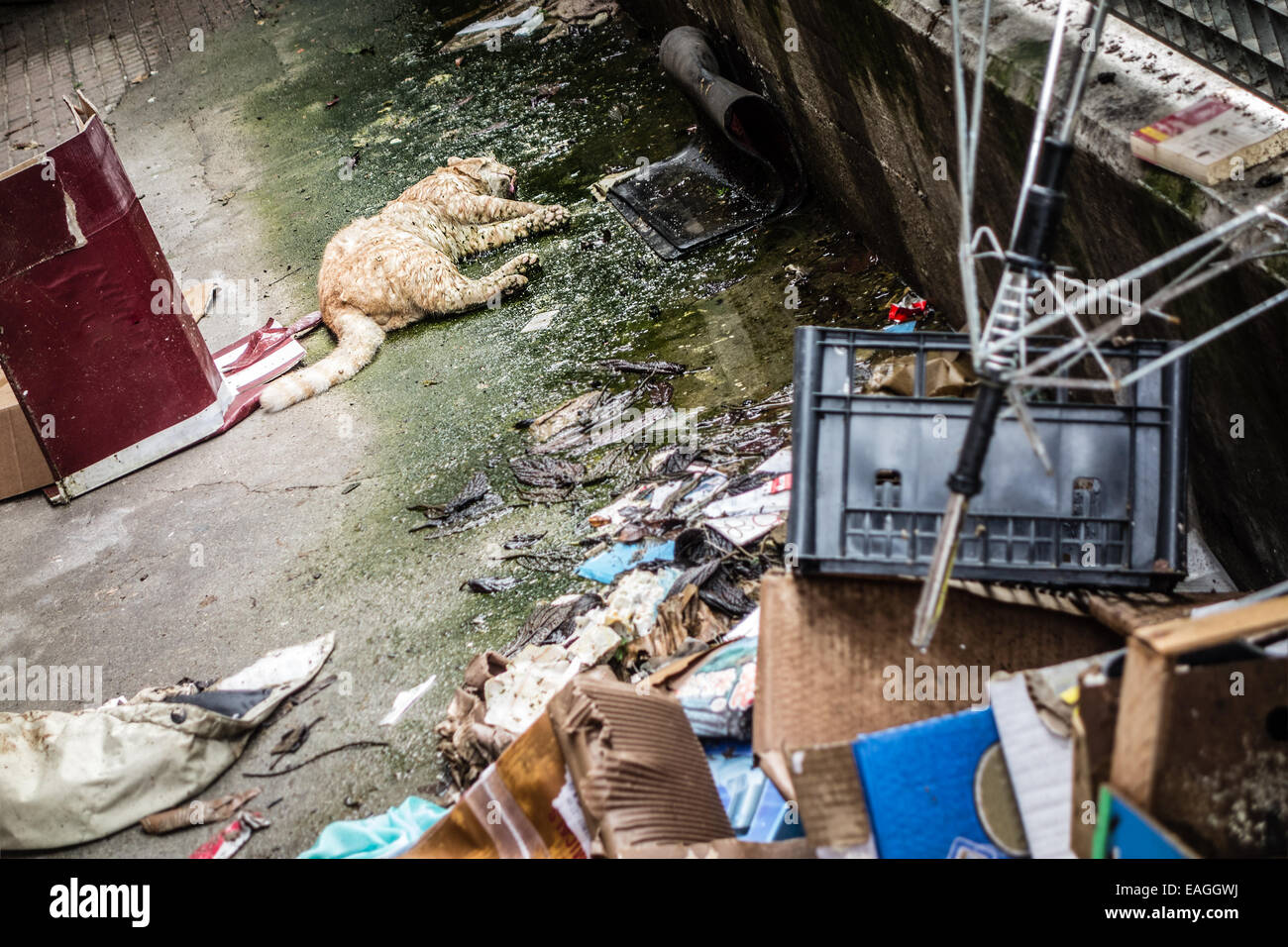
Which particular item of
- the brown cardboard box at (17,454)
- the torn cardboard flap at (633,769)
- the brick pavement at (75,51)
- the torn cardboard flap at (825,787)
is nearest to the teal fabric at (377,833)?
the torn cardboard flap at (633,769)

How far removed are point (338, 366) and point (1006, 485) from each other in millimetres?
4399

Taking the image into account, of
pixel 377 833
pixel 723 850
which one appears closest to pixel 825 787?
pixel 723 850

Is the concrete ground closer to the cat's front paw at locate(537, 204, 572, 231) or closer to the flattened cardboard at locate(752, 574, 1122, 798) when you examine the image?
the cat's front paw at locate(537, 204, 572, 231)

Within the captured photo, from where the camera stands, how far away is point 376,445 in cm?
535

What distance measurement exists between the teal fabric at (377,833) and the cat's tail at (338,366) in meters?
3.15

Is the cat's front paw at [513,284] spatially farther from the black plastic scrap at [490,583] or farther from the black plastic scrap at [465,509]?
the black plastic scrap at [490,583]

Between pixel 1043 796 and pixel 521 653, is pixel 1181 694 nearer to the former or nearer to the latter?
pixel 1043 796

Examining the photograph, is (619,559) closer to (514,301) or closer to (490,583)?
(490,583)

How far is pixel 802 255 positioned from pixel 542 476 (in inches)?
77.1

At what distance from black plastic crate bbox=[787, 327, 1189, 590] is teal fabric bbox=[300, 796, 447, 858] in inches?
59.0

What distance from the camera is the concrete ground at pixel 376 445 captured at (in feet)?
13.1

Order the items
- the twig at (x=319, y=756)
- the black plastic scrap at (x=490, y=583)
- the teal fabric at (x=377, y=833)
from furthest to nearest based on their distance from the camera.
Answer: the black plastic scrap at (x=490, y=583)
the twig at (x=319, y=756)
the teal fabric at (x=377, y=833)
